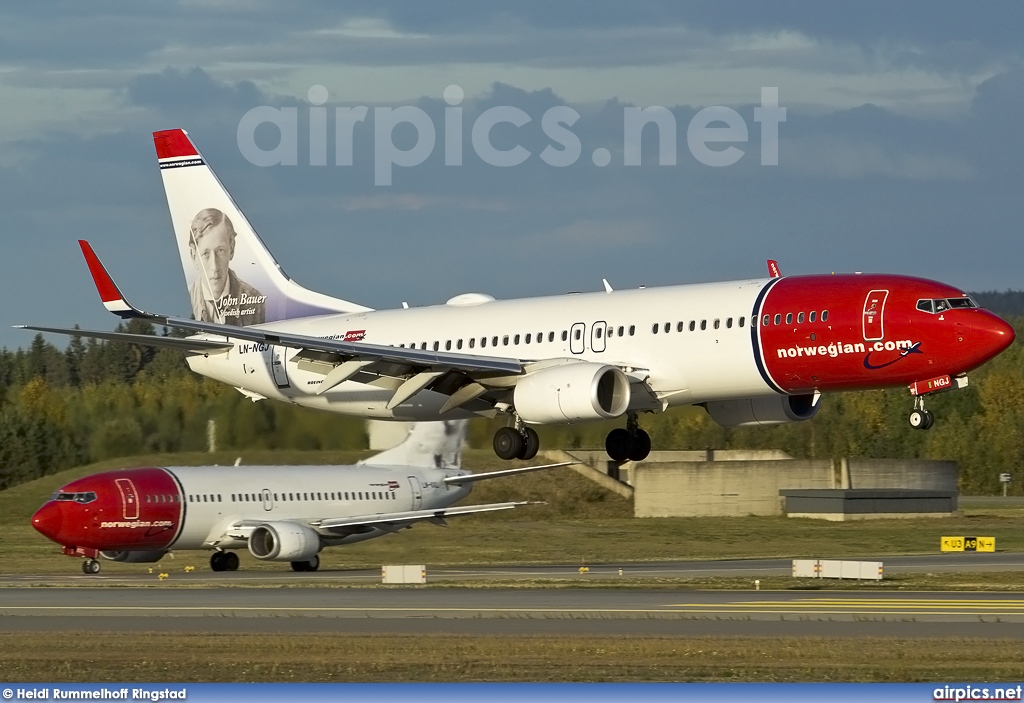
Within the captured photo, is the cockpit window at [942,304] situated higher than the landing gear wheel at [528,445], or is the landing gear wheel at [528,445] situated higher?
the cockpit window at [942,304]

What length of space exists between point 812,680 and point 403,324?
2405 centimetres

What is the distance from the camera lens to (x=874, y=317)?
42.7m

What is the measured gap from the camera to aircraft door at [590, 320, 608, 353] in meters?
46.6

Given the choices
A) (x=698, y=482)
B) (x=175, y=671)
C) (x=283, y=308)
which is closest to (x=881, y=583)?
(x=283, y=308)

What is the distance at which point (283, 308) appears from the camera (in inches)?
2276

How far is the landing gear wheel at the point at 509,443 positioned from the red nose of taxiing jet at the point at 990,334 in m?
12.4

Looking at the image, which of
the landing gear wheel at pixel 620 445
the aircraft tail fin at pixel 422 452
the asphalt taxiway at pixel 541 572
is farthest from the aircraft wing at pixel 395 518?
the landing gear wheel at pixel 620 445

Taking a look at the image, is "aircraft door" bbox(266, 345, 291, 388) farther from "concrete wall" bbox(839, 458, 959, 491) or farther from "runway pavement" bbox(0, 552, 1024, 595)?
"concrete wall" bbox(839, 458, 959, 491)

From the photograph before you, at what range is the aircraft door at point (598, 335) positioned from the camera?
46562 millimetres

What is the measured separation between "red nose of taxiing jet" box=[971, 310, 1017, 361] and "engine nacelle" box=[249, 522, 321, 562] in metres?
34.8

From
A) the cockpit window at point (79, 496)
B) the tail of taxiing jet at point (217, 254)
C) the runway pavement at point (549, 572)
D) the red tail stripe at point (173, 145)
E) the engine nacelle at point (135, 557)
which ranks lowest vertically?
the runway pavement at point (549, 572)

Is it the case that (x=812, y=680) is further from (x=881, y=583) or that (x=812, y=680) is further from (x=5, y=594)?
(x=5, y=594)

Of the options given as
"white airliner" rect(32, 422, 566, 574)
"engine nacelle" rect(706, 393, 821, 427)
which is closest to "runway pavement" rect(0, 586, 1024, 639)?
"engine nacelle" rect(706, 393, 821, 427)

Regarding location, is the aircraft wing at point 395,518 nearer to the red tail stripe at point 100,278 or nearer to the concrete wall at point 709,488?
the red tail stripe at point 100,278
